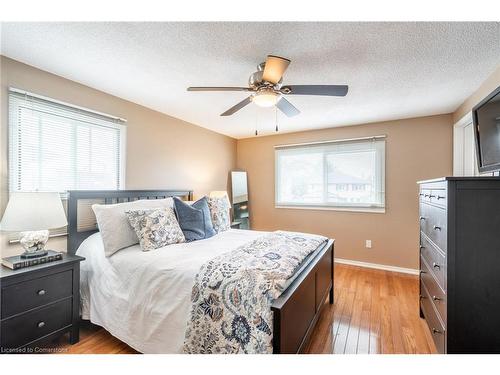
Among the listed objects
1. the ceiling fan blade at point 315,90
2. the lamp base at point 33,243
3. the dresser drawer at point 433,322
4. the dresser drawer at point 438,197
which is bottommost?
the dresser drawer at point 433,322

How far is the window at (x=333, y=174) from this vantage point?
3.72 m

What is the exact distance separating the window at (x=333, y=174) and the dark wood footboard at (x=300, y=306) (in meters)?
1.82

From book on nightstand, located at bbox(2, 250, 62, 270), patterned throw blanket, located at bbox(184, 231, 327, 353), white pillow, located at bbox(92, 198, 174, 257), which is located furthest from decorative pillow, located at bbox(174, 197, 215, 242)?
book on nightstand, located at bbox(2, 250, 62, 270)

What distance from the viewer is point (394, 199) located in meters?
3.58

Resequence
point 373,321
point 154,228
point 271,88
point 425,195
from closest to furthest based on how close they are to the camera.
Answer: point 271,88 < point 425,195 < point 154,228 < point 373,321

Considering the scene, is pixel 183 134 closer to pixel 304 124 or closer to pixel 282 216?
pixel 304 124

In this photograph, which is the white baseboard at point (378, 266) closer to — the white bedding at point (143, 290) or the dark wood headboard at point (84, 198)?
the white bedding at point (143, 290)

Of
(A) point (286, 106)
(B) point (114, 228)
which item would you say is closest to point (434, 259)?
(A) point (286, 106)

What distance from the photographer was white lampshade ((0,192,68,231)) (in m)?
1.65

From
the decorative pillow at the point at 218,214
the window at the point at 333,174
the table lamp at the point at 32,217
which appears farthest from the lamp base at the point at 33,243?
the window at the point at 333,174

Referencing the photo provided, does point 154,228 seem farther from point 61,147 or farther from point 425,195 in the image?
point 425,195

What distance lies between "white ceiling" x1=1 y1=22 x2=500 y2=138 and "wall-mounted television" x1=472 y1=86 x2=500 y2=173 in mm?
478

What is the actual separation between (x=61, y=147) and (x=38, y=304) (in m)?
1.39
